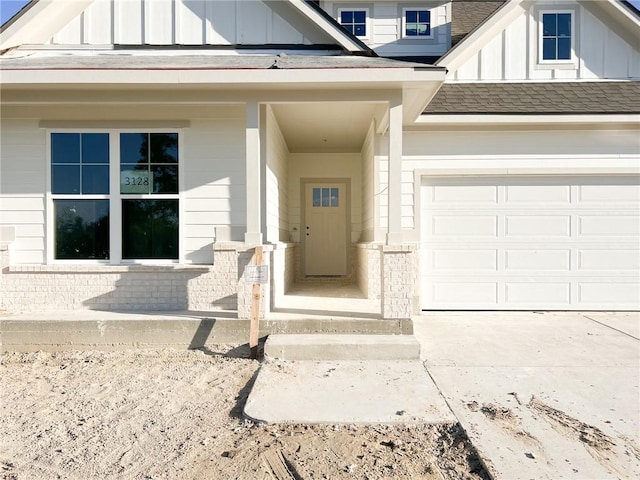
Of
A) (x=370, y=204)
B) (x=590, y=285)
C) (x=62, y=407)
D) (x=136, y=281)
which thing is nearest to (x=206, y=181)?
(x=136, y=281)

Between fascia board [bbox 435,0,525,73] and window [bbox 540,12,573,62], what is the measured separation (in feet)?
1.82

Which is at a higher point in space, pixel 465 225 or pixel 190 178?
pixel 190 178

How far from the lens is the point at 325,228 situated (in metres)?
9.77

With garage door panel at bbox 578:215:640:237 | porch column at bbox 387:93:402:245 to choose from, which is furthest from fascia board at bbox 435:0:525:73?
garage door panel at bbox 578:215:640:237

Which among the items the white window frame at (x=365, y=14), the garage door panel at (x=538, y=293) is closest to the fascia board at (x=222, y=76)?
the garage door panel at (x=538, y=293)

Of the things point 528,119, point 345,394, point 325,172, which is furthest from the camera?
point 325,172

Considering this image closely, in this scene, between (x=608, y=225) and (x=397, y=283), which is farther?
(x=608, y=225)

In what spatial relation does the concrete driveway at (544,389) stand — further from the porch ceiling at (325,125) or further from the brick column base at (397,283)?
the porch ceiling at (325,125)

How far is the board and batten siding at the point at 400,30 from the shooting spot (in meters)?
8.31

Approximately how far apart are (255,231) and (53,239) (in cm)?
315

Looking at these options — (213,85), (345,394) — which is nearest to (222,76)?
(213,85)

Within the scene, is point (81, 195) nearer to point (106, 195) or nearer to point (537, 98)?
point (106, 195)

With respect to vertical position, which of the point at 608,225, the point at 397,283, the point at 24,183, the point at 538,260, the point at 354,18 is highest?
the point at 354,18

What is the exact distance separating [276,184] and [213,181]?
1.57 meters
